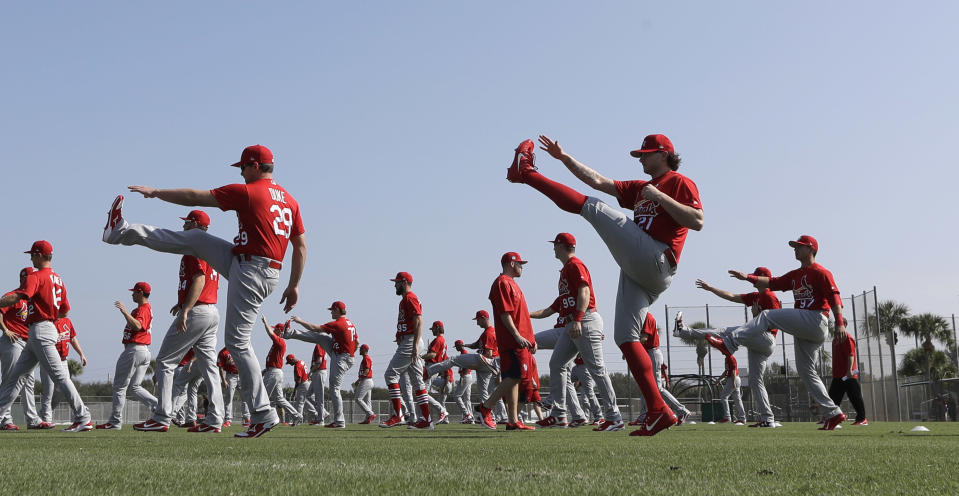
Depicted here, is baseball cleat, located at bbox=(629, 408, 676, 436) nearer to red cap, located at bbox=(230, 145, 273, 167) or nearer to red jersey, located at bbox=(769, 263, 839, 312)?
red cap, located at bbox=(230, 145, 273, 167)

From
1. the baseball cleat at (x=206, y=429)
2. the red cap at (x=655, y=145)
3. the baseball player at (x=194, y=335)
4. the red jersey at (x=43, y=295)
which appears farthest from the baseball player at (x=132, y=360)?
the red cap at (x=655, y=145)

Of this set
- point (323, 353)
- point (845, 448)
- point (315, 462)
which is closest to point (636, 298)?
point (845, 448)

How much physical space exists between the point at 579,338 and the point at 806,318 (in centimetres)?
281

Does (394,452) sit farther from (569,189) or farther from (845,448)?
(845,448)

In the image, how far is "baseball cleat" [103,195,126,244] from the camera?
5.73 meters

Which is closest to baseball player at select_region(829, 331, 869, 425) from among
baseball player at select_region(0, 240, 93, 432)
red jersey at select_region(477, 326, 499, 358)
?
red jersey at select_region(477, 326, 499, 358)

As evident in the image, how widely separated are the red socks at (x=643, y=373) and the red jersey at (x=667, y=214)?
28.2 inches

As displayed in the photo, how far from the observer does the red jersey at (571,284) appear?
29.8ft

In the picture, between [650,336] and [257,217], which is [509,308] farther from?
[650,336]

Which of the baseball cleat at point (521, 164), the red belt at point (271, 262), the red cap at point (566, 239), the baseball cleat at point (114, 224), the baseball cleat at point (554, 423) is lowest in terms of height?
the baseball cleat at point (554, 423)

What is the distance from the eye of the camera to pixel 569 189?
18.2 ft

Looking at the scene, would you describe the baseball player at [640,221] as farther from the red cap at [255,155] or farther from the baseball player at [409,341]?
the baseball player at [409,341]

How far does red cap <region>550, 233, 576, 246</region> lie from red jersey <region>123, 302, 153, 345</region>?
18.0 ft

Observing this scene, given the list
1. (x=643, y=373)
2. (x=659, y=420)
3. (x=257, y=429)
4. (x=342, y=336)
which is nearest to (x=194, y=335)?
(x=257, y=429)
